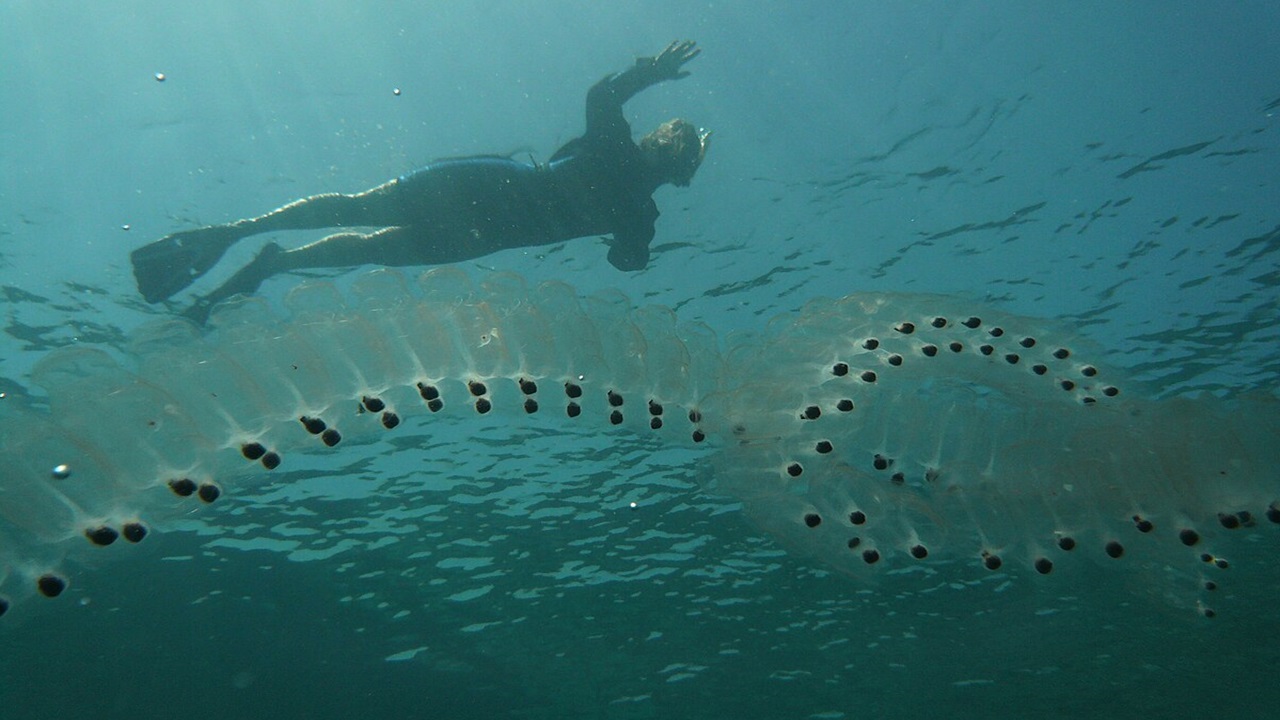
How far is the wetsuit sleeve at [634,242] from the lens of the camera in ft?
31.0

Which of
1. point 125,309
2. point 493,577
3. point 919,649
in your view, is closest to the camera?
point 125,309

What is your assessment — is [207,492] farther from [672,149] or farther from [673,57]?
[672,149]

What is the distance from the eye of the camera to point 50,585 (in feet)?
12.2

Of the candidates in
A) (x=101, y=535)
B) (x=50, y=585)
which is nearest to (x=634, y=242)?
(x=101, y=535)

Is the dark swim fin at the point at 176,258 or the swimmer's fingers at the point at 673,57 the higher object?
the swimmer's fingers at the point at 673,57

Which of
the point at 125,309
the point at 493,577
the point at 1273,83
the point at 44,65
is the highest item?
the point at 1273,83

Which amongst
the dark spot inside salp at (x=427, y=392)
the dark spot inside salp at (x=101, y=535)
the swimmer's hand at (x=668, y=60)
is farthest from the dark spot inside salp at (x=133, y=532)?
the swimmer's hand at (x=668, y=60)

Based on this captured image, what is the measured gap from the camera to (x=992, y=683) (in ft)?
103

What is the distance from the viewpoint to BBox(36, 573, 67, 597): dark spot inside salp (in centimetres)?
369

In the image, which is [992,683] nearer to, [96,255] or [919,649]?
[919,649]

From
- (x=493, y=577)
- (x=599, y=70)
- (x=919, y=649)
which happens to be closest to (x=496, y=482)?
(x=493, y=577)

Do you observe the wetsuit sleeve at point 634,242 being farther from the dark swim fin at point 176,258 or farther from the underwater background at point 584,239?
the dark swim fin at point 176,258

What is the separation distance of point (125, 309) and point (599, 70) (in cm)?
919

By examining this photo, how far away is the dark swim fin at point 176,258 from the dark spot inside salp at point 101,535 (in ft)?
14.2
